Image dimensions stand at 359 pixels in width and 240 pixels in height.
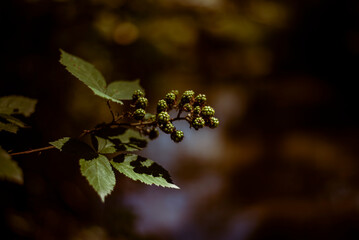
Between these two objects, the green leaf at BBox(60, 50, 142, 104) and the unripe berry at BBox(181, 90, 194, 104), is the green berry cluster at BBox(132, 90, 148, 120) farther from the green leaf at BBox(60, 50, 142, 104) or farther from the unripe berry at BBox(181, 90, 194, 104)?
the unripe berry at BBox(181, 90, 194, 104)

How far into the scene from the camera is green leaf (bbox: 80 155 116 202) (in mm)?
1280

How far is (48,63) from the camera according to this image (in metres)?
3.38

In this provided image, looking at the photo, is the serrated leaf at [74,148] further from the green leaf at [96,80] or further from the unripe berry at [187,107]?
the unripe berry at [187,107]

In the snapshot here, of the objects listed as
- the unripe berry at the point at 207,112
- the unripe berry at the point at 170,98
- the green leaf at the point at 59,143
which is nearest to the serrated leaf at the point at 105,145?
the green leaf at the point at 59,143

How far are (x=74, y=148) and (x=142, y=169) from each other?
0.35 metres

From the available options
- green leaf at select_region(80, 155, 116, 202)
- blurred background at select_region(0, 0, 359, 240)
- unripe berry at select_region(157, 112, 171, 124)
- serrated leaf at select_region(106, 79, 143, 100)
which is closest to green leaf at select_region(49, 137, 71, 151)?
green leaf at select_region(80, 155, 116, 202)

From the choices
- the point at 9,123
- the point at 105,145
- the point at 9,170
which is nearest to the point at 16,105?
the point at 9,123

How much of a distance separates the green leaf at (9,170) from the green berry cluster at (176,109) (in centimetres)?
62

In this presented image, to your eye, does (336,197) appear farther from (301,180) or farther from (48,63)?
(48,63)

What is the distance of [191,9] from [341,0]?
13.2ft

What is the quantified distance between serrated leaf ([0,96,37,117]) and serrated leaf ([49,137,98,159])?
1.87 feet

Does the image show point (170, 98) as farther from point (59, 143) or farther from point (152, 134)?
point (59, 143)

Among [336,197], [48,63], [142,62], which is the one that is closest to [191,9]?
[142,62]

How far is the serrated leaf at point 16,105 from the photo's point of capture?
1.73m
